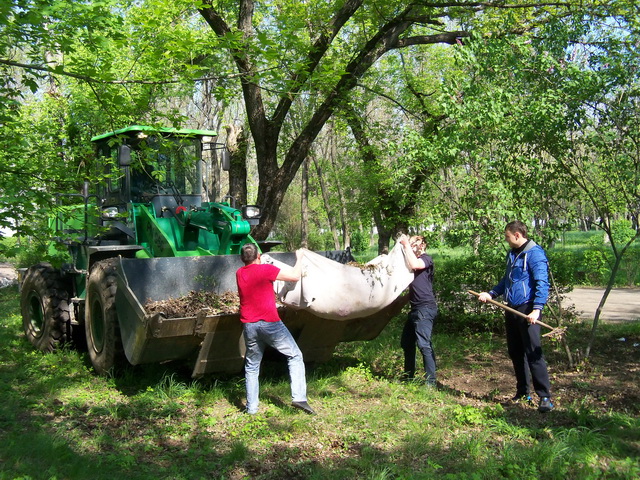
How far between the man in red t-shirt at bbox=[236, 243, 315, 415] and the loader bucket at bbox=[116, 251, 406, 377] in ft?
1.23

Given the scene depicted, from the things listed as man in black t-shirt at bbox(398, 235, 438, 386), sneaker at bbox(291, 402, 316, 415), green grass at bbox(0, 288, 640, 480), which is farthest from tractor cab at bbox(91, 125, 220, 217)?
sneaker at bbox(291, 402, 316, 415)

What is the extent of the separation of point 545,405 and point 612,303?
8941mm

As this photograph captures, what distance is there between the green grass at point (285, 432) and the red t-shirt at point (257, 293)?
0.97 meters

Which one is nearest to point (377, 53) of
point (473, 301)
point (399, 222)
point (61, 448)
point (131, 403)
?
point (399, 222)

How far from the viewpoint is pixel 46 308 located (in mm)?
8766

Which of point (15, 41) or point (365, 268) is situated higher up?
point (15, 41)

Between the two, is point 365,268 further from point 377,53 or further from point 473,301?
point 377,53

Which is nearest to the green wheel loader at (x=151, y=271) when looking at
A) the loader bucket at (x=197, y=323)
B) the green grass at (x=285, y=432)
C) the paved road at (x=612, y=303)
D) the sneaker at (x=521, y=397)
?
the loader bucket at (x=197, y=323)

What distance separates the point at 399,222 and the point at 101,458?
12085mm

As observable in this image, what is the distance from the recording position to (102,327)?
24.3ft

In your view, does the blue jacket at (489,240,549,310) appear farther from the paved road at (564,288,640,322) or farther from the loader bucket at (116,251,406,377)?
the paved road at (564,288,640,322)

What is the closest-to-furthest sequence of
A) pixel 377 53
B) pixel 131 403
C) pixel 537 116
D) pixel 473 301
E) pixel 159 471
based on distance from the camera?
pixel 159 471, pixel 131 403, pixel 537 116, pixel 473 301, pixel 377 53

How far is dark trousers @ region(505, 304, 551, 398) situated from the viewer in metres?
5.97

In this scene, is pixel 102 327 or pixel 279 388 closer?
pixel 279 388
